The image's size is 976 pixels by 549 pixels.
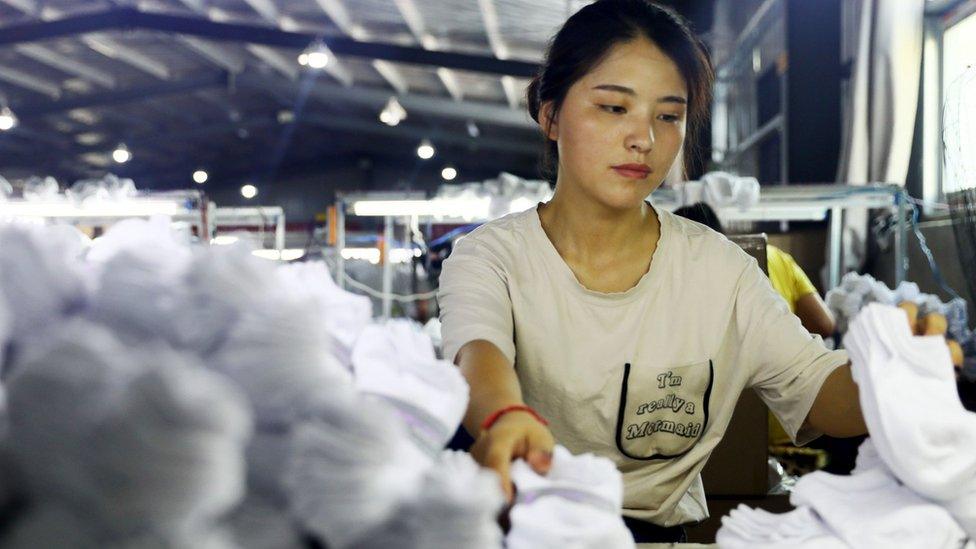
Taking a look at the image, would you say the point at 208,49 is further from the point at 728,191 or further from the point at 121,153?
the point at 728,191

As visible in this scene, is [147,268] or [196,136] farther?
[196,136]

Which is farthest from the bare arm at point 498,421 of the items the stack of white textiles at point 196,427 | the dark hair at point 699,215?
the dark hair at point 699,215

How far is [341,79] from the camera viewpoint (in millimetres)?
12336

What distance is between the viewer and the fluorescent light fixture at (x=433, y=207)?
4.36 meters

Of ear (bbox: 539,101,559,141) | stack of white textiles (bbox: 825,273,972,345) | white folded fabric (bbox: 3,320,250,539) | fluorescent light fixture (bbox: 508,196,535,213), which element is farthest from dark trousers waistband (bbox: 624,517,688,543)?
fluorescent light fixture (bbox: 508,196,535,213)

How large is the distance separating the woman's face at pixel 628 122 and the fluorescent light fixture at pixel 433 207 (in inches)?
120

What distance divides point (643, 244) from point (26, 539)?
1142 millimetres

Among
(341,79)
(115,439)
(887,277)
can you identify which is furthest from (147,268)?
(341,79)

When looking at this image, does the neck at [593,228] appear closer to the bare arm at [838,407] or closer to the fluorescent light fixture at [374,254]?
the bare arm at [838,407]

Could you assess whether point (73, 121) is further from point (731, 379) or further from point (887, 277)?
point (731, 379)

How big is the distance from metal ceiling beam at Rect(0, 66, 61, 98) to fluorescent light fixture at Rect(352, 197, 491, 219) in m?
8.35

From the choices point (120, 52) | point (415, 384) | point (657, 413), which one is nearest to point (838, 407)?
point (657, 413)

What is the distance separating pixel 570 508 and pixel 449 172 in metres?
17.7

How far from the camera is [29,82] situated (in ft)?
36.9
